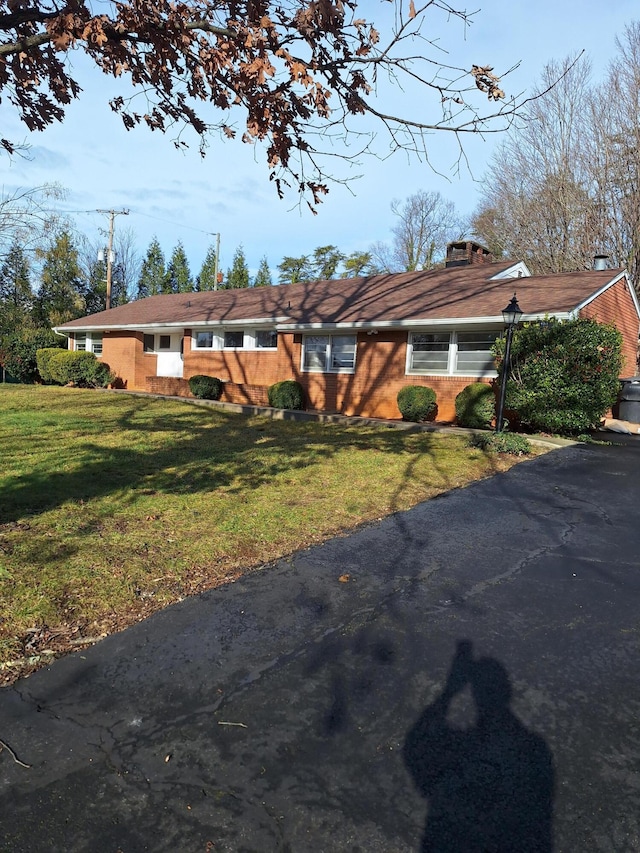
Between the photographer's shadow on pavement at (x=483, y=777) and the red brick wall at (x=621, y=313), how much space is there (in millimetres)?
12623

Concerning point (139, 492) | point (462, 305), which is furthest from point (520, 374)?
point (139, 492)

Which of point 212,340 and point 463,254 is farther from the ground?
point 463,254

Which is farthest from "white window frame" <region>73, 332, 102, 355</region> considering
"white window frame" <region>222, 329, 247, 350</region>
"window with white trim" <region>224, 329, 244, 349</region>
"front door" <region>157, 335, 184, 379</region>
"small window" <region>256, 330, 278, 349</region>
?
"small window" <region>256, 330, 278, 349</region>

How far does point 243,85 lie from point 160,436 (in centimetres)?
821

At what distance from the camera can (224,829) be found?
76.0 inches

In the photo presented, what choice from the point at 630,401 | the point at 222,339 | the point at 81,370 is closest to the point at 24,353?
the point at 81,370

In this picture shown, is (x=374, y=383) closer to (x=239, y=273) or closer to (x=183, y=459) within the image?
(x=183, y=459)

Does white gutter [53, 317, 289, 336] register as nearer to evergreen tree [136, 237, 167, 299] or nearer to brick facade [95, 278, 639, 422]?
brick facade [95, 278, 639, 422]

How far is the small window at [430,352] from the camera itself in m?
15.0

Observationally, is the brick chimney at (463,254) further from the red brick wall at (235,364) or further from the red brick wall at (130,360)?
the red brick wall at (130,360)

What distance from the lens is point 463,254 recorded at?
21000mm

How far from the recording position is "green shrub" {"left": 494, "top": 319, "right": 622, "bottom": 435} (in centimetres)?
1140

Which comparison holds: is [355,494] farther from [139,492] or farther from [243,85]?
[243,85]

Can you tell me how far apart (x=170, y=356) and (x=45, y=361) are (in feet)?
18.6
